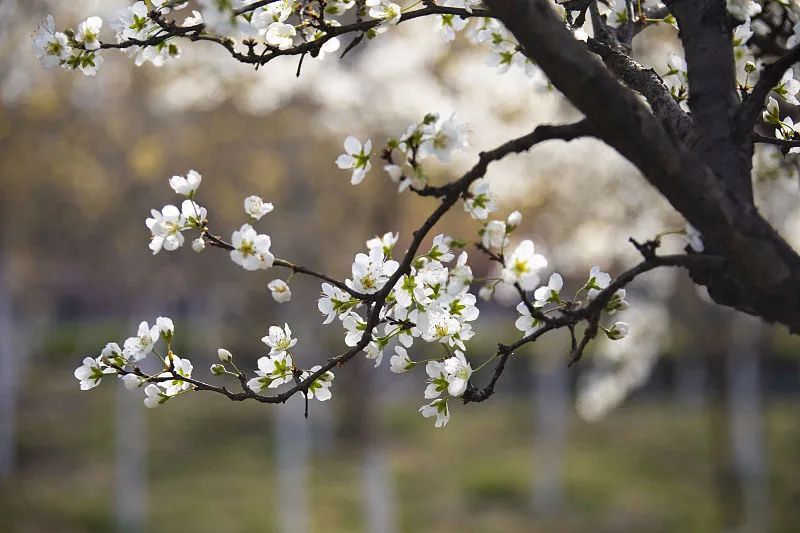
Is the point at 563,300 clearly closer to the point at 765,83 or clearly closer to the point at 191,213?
the point at 765,83

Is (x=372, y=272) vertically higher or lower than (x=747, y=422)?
lower

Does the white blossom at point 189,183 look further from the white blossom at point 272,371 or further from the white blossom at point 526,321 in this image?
the white blossom at point 526,321

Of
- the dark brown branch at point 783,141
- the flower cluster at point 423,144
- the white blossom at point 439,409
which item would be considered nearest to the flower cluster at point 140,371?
the white blossom at point 439,409

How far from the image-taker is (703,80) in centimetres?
177

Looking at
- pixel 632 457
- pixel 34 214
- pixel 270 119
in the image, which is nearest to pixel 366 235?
pixel 270 119

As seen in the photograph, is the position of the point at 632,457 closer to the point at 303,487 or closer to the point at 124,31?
the point at 303,487

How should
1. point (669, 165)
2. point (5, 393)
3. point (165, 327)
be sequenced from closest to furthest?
point (669, 165) → point (165, 327) → point (5, 393)

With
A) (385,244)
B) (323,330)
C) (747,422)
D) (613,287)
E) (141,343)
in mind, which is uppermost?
(323,330)

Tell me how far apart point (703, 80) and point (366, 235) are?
9.76 meters

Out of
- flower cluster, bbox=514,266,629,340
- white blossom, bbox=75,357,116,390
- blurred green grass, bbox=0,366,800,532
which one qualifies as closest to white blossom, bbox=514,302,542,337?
flower cluster, bbox=514,266,629,340

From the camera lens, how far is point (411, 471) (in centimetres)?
1368

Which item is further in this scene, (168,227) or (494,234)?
(168,227)

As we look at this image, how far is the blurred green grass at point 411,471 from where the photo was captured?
445 inches

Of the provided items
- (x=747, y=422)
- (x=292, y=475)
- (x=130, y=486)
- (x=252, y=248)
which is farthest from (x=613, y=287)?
(x=747, y=422)
